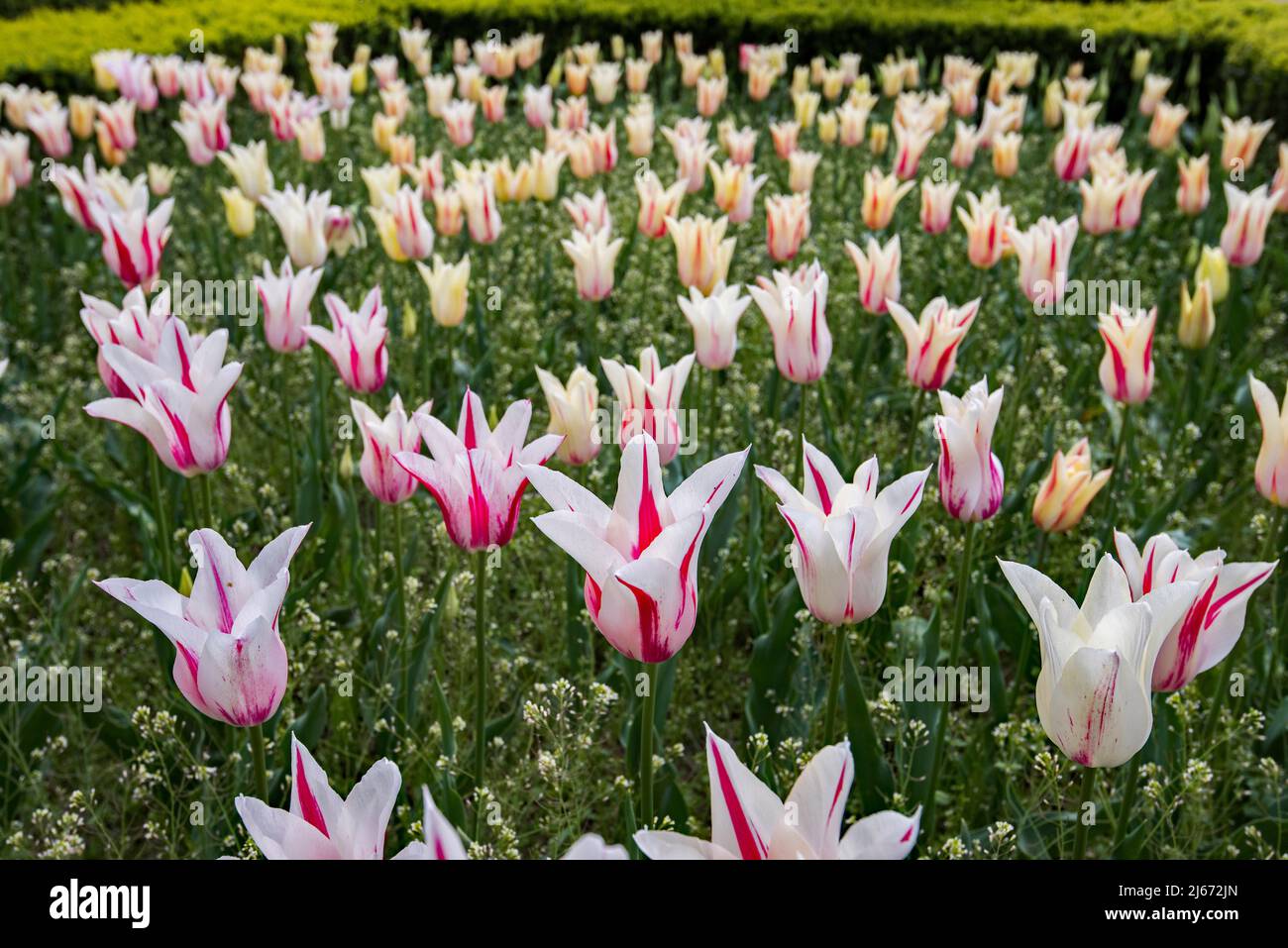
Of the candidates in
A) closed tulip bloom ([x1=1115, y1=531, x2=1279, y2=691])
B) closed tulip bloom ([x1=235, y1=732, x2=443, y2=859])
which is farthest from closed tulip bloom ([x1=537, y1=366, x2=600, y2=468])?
closed tulip bloom ([x1=235, y1=732, x2=443, y2=859])

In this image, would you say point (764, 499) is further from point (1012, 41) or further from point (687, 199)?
point (1012, 41)

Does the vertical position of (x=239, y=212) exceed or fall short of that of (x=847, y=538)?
it exceeds it

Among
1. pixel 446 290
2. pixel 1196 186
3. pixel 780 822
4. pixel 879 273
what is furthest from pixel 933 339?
pixel 1196 186

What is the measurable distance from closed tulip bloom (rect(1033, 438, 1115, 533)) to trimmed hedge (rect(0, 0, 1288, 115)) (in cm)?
718

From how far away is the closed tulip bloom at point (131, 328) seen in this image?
2639 mm

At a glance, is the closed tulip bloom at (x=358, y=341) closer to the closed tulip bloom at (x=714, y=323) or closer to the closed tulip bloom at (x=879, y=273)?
the closed tulip bloom at (x=714, y=323)

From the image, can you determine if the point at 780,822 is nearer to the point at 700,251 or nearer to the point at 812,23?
the point at 700,251

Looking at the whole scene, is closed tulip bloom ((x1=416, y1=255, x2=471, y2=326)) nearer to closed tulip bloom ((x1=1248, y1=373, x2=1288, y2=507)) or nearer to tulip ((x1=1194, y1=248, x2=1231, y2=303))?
closed tulip bloom ((x1=1248, y1=373, x2=1288, y2=507))

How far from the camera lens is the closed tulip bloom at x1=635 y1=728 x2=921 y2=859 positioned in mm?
1188

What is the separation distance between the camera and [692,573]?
166 cm

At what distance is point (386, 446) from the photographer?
2.56 metres

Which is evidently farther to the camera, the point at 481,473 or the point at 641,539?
the point at 481,473

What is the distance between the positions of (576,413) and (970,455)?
884 millimetres
